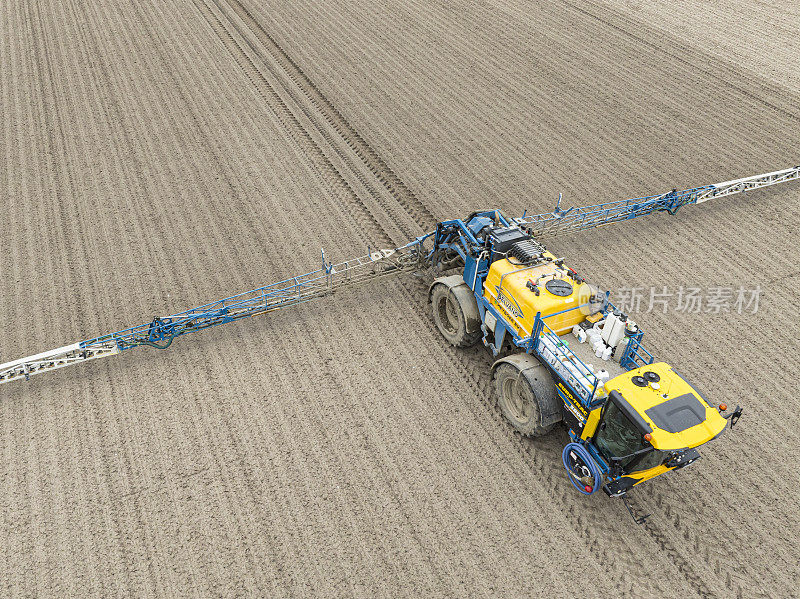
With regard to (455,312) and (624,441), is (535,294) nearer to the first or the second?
(455,312)

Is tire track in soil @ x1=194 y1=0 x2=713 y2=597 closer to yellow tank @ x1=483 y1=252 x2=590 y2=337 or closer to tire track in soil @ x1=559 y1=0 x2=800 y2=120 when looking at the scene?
yellow tank @ x1=483 y1=252 x2=590 y2=337

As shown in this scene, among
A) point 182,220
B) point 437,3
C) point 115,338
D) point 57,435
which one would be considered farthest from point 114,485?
point 437,3

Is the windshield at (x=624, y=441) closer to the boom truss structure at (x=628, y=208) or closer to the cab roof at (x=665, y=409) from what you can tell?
the cab roof at (x=665, y=409)

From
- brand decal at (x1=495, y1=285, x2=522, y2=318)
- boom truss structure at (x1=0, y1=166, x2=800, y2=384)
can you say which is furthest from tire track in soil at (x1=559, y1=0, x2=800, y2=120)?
brand decal at (x1=495, y1=285, x2=522, y2=318)

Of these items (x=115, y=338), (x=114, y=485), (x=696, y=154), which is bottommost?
(x=114, y=485)

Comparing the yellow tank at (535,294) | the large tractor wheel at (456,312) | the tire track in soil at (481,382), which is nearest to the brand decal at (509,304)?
the yellow tank at (535,294)

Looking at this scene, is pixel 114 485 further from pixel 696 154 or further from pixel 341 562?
pixel 696 154

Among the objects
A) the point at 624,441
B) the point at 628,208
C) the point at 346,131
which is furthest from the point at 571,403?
the point at 346,131
